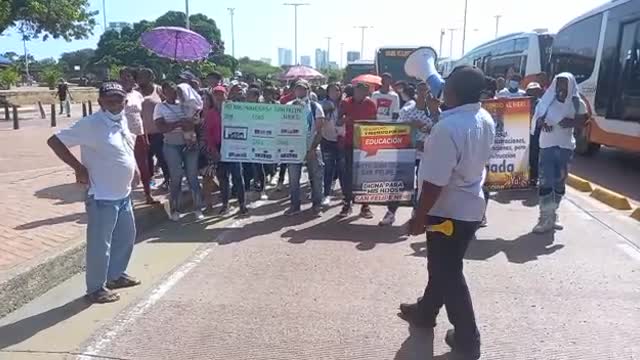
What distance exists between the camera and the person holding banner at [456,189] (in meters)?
3.65

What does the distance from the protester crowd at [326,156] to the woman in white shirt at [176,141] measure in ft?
0.04

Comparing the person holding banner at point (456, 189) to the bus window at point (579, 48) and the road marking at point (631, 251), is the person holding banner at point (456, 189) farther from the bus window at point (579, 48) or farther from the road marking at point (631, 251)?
the bus window at point (579, 48)

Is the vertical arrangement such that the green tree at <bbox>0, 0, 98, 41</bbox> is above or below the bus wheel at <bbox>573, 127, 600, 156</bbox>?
above

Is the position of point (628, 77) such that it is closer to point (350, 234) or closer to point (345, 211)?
point (345, 211)

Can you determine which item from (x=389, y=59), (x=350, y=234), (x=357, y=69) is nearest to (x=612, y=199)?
(x=350, y=234)

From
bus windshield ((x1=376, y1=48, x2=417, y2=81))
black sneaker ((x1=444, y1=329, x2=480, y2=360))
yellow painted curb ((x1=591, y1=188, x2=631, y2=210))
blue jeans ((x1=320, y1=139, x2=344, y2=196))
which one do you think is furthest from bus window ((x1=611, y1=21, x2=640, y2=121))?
bus windshield ((x1=376, y1=48, x2=417, y2=81))

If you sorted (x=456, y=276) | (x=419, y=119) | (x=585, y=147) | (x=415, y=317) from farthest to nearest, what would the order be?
(x=585, y=147) < (x=419, y=119) < (x=415, y=317) < (x=456, y=276)

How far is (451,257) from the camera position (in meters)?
3.90

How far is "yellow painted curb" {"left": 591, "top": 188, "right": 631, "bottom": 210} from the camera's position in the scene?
341 inches

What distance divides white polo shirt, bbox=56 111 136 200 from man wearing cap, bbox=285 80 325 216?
345 centimetres

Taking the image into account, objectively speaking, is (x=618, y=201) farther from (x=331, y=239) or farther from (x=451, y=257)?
(x=451, y=257)

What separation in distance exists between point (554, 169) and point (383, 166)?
1975mm

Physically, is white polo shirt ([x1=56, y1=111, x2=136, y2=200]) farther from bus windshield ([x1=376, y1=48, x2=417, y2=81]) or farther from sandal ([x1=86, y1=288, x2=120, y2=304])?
bus windshield ([x1=376, y1=48, x2=417, y2=81])

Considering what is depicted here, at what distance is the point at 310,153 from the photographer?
803cm
